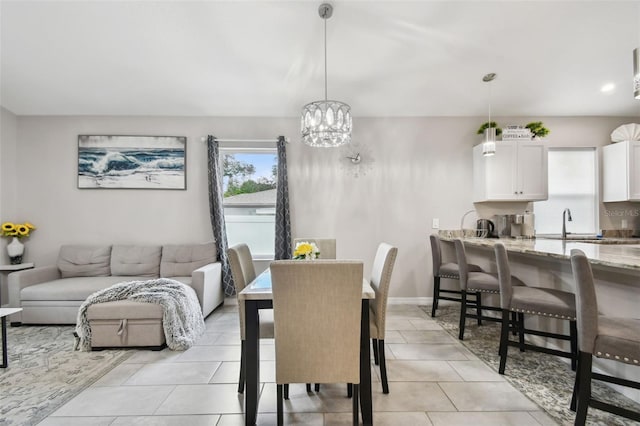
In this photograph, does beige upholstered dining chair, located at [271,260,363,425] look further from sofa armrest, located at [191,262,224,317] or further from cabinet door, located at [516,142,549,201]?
cabinet door, located at [516,142,549,201]

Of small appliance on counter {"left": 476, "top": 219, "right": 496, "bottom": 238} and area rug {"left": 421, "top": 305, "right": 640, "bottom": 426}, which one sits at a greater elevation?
small appliance on counter {"left": 476, "top": 219, "right": 496, "bottom": 238}

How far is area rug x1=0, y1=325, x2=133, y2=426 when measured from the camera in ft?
6.04

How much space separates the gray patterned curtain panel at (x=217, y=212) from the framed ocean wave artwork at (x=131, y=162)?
0.43 m

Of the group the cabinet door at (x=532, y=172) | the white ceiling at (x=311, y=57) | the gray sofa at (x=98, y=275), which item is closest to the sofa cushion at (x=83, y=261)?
the gray sofa at (x=98, y=275)

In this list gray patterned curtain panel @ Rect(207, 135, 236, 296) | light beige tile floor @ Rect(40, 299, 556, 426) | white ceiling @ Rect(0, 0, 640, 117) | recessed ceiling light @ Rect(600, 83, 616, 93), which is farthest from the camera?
gray patterned curtain panel @ Rect(207, 135, 236, 296)

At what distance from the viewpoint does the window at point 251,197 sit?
4.14m

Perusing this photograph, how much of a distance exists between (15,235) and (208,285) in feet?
8.68

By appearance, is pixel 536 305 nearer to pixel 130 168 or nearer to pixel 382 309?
pixel 382 309

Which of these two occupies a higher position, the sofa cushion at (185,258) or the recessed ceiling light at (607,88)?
the recessed ceiling light at (607,88)

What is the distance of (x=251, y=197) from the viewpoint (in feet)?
13.6

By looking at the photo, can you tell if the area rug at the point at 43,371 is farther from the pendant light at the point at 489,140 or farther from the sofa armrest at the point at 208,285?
the pendant light at the point at 489,140

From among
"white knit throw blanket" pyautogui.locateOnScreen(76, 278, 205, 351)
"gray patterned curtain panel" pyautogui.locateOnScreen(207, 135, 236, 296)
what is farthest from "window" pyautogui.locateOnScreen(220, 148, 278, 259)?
"white knit throw blanket" pyautogui.locateOnScreen(76, 278, 205, 351)

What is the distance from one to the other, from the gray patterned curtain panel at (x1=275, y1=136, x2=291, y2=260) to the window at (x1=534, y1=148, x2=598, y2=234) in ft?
11.1

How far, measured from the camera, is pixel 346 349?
1.55 meters
